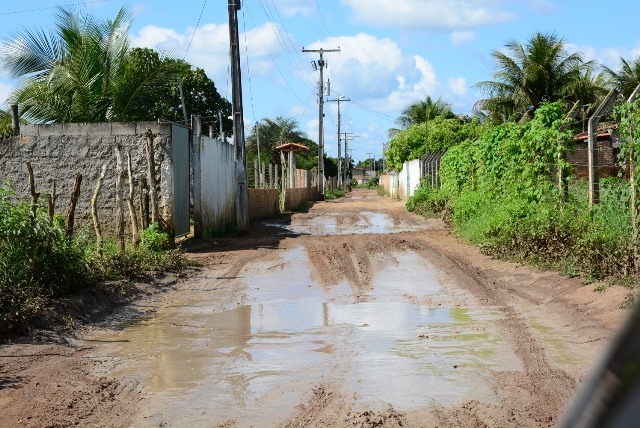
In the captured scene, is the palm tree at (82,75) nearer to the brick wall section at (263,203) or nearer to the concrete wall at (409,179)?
Result: the brick wall section at (263,203)

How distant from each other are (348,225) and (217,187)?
5.76 meters

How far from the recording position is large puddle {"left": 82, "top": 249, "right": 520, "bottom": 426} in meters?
6.17

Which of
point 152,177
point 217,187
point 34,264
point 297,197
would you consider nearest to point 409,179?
point 297,197

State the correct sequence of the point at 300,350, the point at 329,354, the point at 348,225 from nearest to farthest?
the point at 329,354, the point at 300,350, the point at 348,225

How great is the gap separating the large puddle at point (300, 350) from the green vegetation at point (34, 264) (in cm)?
86

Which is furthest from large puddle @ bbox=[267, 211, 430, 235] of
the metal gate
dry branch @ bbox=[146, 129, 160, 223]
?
dry branch @ bbox=[146, 129, 160, 223]

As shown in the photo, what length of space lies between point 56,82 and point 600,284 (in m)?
15.6

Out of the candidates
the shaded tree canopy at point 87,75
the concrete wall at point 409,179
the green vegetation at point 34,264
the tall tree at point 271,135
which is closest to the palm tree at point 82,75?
the shaded tree canopy at point 87,75

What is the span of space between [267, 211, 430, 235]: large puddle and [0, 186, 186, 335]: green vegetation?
1226 centimetres

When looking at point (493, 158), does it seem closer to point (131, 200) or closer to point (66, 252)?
point (131, 200)

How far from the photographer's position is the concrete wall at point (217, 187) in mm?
20094

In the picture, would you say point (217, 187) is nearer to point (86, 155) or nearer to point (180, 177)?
point (180, 177)

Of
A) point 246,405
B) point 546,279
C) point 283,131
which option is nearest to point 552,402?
point 246,405

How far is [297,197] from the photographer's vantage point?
1670 inches
